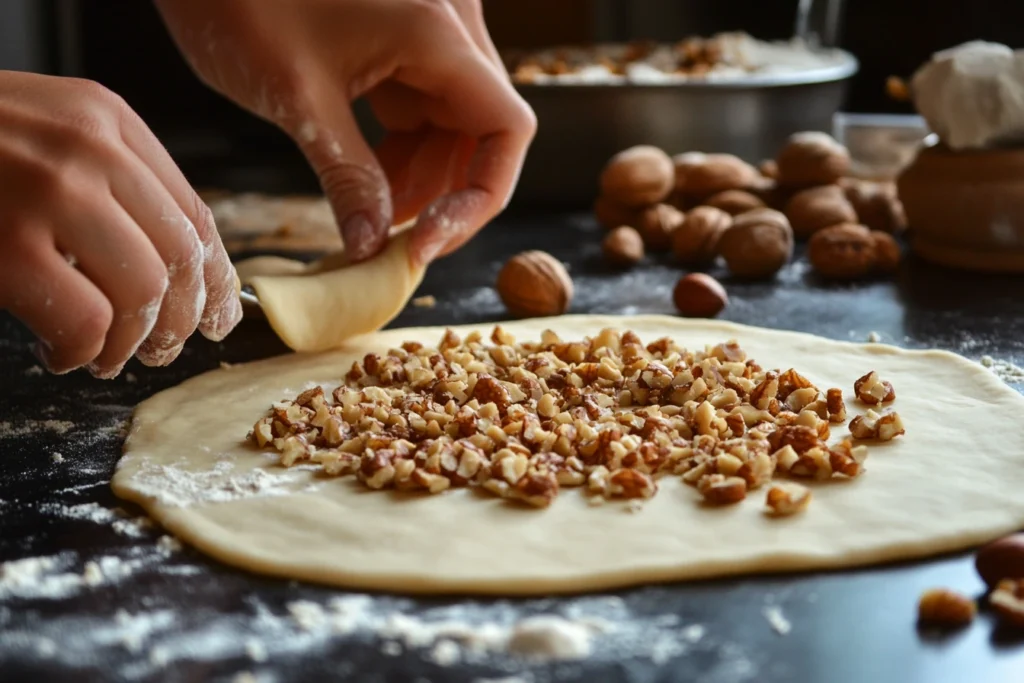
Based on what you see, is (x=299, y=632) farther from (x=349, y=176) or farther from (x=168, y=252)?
(x=349, y=176)

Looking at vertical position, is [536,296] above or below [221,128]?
above

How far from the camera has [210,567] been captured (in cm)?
102

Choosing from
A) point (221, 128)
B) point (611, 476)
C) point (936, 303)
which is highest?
point (611, 476)

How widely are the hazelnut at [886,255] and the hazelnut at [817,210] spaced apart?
17cm

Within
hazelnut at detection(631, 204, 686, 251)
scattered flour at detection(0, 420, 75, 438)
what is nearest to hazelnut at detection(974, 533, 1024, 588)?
scattered flour at detection(0, 420, 75, 438)

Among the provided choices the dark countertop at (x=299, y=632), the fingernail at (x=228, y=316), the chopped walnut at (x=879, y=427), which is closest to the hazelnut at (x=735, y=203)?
the chopped walnut at (x=879, y=427)

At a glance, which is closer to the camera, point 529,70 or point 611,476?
point 611,476

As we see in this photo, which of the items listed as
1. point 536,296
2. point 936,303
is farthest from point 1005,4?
point 536,296

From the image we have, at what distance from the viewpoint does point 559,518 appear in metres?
1.07

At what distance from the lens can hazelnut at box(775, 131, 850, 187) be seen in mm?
2291

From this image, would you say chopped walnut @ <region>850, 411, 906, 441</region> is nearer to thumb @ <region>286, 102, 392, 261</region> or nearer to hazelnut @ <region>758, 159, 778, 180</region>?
thumb @ <region>286, 102, 392, 261</region>

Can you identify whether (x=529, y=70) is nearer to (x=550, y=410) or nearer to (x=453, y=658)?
(x=550, y=410)

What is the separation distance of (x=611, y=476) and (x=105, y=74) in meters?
2.76

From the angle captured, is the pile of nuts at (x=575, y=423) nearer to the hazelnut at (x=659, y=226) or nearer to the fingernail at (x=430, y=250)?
the fingernail at (x=430, y=250)
